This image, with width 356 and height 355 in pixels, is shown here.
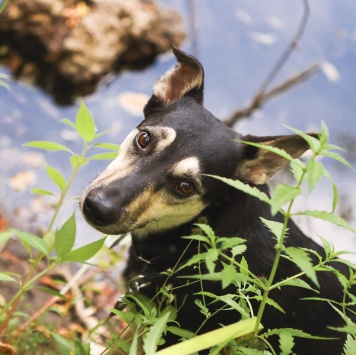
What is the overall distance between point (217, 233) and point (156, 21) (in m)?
5.03

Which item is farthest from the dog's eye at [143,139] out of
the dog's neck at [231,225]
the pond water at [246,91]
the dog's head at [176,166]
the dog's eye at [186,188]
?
the pond water at [246,91]

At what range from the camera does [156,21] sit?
7.33 m

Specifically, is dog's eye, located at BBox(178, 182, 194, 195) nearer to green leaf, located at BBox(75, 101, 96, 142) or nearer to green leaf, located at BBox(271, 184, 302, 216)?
green leaf, located at BBox(75, 101, 96, 142)

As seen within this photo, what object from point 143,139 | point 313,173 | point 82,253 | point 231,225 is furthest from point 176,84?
point 313,173

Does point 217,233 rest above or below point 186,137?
below

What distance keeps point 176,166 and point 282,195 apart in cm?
148

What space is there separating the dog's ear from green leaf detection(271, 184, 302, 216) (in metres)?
1.84

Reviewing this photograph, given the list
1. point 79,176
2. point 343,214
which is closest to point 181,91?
point 79,176

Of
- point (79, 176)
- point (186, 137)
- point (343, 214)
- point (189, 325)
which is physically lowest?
point (79, 176)

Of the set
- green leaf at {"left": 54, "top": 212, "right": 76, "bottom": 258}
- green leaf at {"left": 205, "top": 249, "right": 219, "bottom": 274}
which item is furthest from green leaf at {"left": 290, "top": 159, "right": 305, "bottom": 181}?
green leaf at {"left": 54, "top": 212, "right": 76, "bottom": 258}

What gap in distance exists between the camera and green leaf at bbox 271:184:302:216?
1.29 metres

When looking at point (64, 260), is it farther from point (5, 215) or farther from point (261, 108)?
point (261, 108)

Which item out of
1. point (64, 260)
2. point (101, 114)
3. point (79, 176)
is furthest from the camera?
point (101, 114)

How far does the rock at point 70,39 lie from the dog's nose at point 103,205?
4231 mm
